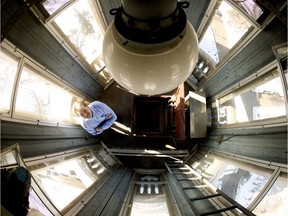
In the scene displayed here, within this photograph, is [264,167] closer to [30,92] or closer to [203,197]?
[203,197]

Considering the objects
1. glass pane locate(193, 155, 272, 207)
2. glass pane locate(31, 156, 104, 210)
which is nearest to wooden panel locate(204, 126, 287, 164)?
glass pane locate(193, 155, 272, 207)

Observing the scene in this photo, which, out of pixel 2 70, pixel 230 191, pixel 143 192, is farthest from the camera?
pixel 143 192

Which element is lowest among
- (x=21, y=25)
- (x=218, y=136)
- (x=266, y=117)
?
(x=218, y=136)

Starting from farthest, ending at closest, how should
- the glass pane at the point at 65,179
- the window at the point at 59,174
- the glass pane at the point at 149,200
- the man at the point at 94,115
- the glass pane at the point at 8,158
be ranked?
the man at the point at 94,115 → the glass pane at the point at 149,200 → the glass pane at the point at 65,179 → the window at the point at 59,174 → the glass pane at the point at 8,158

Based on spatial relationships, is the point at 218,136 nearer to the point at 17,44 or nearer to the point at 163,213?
the point at 163,213

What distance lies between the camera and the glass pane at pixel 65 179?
7.07 ft

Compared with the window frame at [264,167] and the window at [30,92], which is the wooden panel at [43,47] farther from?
the window frame at [264,167]

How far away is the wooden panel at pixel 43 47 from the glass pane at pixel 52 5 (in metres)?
0.20

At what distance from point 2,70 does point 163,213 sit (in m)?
2.43

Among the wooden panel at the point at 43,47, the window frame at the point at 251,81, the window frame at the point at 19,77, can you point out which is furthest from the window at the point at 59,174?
the window frame at the point at 251,81

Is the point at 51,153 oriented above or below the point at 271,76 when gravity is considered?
below

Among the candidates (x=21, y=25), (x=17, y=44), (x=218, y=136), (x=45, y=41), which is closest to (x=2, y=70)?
(x=17, y=44)

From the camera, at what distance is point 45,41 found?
7.82 feet

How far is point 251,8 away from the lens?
2.27 meters
